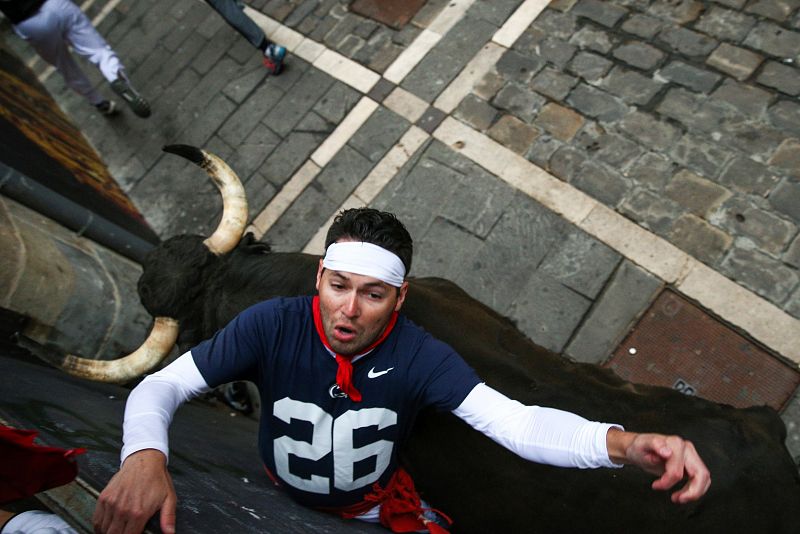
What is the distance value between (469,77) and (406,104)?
621mm

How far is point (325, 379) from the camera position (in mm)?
2164

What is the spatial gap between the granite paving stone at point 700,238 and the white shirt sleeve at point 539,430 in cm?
282

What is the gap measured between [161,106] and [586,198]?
193 inches

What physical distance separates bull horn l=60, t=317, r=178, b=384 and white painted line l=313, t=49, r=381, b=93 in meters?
3.56

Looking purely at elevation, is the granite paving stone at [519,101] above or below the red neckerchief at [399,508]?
above

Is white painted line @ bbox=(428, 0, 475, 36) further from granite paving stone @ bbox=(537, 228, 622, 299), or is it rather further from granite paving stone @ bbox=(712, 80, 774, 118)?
granite paving stone @ bbox=(537, 228, 622, 299)

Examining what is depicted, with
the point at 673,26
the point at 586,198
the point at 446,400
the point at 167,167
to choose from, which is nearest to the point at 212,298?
the point at 446,400

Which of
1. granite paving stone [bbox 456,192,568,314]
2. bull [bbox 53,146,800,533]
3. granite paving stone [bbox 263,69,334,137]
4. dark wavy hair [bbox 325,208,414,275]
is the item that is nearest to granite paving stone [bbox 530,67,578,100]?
granite paving stone [bbox 456,192,568,314]

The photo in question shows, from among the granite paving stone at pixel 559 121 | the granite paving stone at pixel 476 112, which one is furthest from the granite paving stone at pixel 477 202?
the granite paving stone at pixel 559 121

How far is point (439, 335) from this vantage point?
2.83m

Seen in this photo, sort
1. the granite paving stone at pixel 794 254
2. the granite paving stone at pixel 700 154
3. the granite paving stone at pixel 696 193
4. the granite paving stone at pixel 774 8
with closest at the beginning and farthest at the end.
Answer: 1. the granite paving stone at pixel 794 254
2. the granite paving stone at pixel 696 193
3. the granite paving stone at pixel 700 154
4. the granite paving stone at pixel 774 8

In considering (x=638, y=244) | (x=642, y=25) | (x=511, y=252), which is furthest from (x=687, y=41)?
(x=511, y=252)

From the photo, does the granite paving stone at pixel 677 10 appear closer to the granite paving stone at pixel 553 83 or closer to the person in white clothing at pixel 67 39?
the granite paving stone at pixel 553 83

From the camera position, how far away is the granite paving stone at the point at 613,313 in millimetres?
4172
